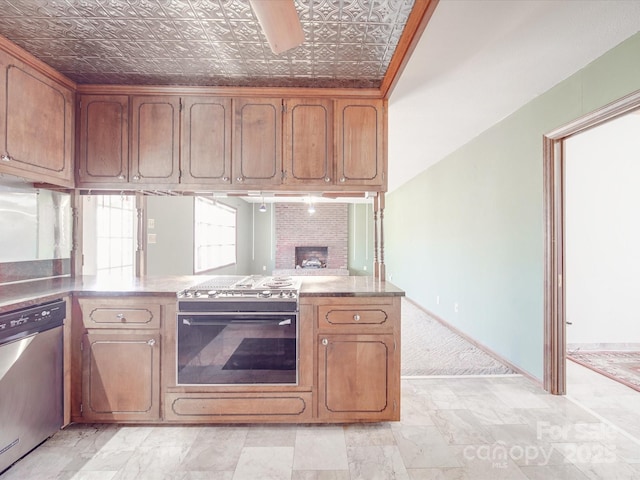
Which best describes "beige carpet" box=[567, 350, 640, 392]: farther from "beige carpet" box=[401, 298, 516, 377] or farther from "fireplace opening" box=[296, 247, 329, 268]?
"fireplace opening" box=[296, 247, 329, 268]

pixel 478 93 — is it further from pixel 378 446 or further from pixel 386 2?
pixel 378 446

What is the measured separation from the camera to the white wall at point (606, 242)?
340cm

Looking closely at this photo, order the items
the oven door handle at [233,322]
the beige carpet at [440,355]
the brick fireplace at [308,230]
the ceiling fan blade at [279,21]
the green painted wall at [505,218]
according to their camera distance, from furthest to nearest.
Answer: the brick fireplace at [308,230]
the beige carpet at [440,355]
the green painted wall at [505,218]
the oven door handle at [233,322]
the ceiling fan blade at [279,21]

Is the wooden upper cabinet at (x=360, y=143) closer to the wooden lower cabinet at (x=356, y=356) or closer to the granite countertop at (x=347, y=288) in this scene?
the granite countertop at (x=347, y=288)

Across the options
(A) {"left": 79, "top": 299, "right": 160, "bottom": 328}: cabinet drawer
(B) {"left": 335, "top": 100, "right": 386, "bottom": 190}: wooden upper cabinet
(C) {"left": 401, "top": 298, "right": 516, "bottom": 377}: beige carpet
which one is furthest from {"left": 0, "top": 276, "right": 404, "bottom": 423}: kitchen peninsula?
(C) {"left": 401, "top": 298, "right": 516, "bottom": 377}: beige carpet

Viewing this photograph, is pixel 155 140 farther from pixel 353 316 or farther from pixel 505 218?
pixel 505 218

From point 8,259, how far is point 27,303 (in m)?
0.69

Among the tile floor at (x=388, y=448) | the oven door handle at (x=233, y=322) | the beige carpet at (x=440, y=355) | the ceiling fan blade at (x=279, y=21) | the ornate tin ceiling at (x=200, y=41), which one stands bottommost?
the tile floor at (x=388, y=448)

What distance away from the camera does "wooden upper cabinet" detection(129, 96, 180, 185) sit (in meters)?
2.35

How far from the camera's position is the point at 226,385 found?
2014mm

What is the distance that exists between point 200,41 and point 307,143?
920mm

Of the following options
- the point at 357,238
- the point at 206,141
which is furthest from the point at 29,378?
the point at 357,238

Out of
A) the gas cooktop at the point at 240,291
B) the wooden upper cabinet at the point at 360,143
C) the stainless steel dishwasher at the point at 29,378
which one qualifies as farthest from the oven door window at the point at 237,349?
the wooden upper cabinet at the point at 360,143

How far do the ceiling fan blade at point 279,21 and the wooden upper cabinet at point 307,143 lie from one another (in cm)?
85
